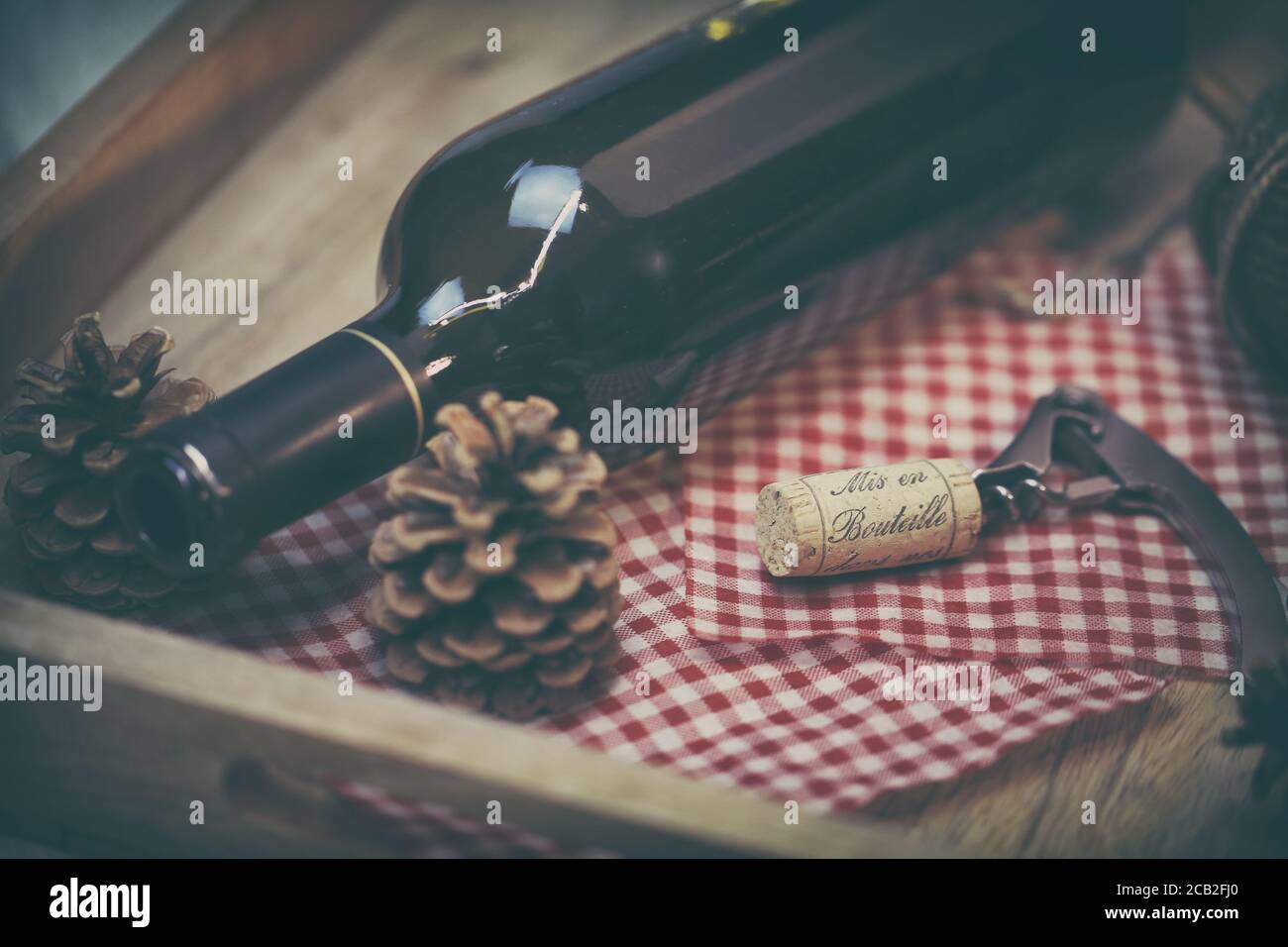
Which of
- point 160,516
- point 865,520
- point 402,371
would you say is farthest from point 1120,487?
point 160,516

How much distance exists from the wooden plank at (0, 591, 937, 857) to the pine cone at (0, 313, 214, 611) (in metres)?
0.08

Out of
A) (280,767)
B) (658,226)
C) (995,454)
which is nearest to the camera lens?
(280,767)

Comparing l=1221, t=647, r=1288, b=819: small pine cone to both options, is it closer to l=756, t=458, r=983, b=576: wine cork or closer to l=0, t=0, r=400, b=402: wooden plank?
l=756, t=458, r=983, b=576: wine cork

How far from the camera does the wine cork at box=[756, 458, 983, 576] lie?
2.33 ft

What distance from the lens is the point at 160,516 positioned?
2.05 feet

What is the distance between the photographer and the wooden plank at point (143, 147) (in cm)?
77

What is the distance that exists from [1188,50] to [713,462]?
1.75 ft

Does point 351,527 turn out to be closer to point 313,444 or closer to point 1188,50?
point 313,444

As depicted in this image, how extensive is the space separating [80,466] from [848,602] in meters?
0.43

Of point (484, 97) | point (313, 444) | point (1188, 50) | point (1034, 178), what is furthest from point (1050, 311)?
point (313, 444)

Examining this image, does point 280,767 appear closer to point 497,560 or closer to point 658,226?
point 497,560

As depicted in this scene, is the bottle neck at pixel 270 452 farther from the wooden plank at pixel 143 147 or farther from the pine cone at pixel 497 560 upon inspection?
the wooden plank at pixel 143 147

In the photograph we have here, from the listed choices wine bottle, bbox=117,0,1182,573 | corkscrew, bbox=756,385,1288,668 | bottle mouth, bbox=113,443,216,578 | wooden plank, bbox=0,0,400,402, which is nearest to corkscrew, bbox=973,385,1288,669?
corkscrew, bbox=756,385,1288,668

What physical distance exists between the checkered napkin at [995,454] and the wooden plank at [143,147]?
42 centimetres
